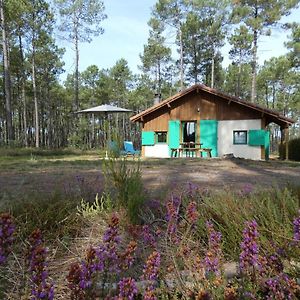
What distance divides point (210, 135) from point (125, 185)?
15.3 meters

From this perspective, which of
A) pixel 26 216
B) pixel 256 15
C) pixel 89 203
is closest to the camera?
pixel 26 216

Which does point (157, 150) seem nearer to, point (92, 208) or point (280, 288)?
point (92, 208)

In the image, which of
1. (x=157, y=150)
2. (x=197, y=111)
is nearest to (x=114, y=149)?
(x=197, y=111)

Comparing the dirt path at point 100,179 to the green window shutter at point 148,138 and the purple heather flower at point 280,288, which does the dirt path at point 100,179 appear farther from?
the green window shutter at point 148,138

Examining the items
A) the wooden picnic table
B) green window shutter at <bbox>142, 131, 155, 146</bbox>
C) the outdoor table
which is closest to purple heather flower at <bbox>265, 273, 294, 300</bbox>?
the wooden picnic table

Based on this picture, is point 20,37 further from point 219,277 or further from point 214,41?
point 219,277

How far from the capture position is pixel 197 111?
18562 mm

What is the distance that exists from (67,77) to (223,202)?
170 ft

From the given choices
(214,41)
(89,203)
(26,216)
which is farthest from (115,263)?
(214,41)

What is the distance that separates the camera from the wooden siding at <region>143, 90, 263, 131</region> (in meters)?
17.8

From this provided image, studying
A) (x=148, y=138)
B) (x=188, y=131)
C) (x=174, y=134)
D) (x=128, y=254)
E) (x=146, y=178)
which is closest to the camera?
(x=128, y=254)

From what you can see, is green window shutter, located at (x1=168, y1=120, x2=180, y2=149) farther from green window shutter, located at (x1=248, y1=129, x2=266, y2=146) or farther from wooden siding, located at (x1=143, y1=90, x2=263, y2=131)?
green window shutter, located at (x1=248, y1=129, x2=266, y2=146)

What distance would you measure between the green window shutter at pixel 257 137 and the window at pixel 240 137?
0.38 metres

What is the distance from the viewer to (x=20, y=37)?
27328 millimetres
